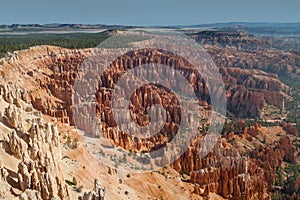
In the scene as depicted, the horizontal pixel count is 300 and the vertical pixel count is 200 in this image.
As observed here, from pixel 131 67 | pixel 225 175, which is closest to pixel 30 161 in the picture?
pixel 225 175

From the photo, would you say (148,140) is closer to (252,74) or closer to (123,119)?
(123,119)

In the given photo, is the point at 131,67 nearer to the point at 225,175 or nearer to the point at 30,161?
the point at 225,175

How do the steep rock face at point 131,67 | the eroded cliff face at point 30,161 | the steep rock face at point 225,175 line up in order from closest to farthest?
1. the eroded cliff face at point 30,161
2. the steep rock face at point 225,175
3. the steep rock face at point 131,67

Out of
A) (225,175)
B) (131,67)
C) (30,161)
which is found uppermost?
(30,161)

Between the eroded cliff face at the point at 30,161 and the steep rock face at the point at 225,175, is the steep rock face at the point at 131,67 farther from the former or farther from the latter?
the eroded cliff face at the point at 30,161

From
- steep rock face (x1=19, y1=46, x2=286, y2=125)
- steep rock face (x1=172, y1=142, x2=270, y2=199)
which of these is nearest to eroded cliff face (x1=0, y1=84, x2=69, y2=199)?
steep rock face (x1=172, y1=142, x2=270, y2=199)

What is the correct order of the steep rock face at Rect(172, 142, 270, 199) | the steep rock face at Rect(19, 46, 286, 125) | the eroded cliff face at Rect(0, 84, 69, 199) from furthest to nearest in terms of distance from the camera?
the steep rock face at Rect(19, 46, 286, 125), the steep rock face at Rect(172, 142, 270, 199), the eroded cliff face at Rect(0, 84, 69, 199)

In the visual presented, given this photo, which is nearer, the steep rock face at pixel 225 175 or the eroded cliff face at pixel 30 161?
the eroded cliff face at pixel 30 161

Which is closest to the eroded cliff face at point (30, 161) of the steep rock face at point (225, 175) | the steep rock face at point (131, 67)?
the steep rock face at point (225, 175)

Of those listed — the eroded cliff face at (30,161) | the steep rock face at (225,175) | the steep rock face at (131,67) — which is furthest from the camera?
the steep rock face at (131,67)

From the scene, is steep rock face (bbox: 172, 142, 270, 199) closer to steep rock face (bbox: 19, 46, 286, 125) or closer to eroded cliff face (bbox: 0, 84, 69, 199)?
steep rock face (bbox: 19, 46, 286, 125)

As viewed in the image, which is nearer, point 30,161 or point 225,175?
point 30,161
